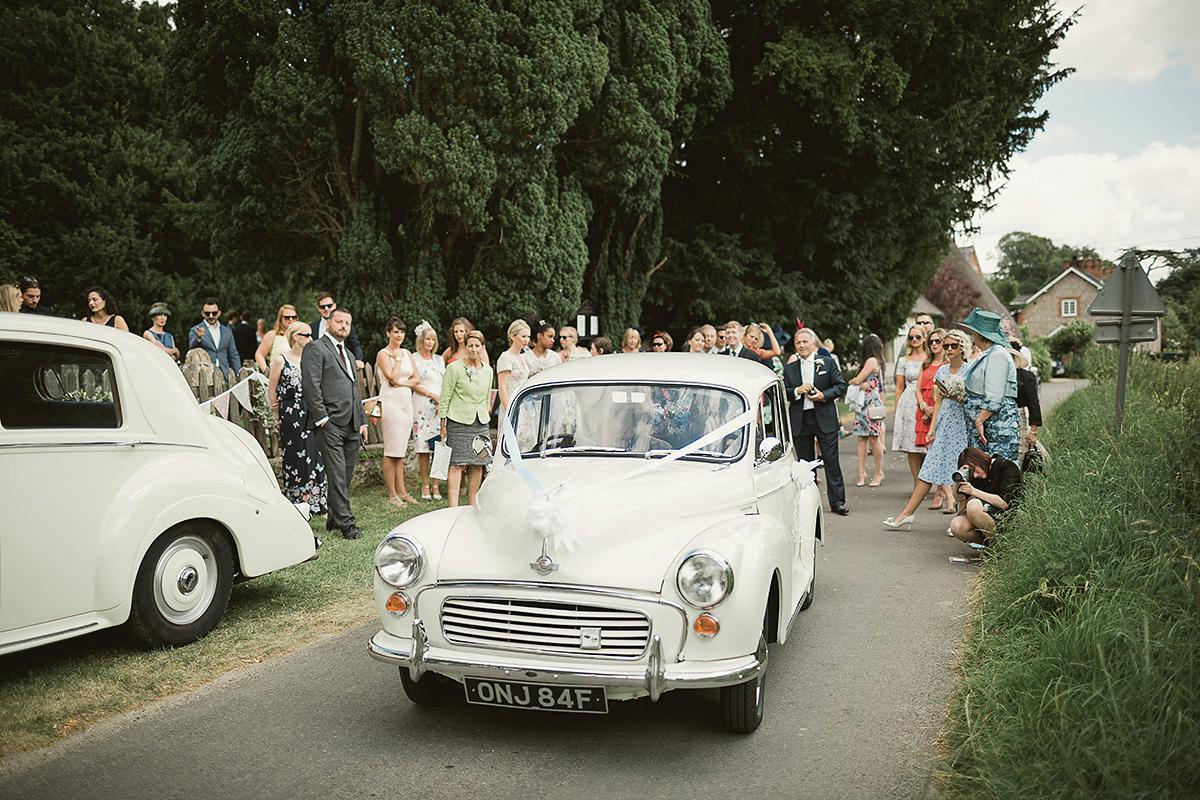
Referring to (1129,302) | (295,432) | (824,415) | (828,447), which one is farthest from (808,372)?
(295,432)

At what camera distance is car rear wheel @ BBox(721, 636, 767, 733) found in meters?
4.11

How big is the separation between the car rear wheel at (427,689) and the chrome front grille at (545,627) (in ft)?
1.78

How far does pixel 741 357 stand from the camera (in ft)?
29.0

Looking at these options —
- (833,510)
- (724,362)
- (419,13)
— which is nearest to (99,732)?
(724,362)

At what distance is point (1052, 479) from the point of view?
24.2 ft

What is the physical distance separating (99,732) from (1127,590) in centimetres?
519

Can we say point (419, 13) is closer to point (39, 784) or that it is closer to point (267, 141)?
point (267, 141)

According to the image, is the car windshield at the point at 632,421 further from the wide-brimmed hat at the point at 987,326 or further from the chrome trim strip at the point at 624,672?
the wide-brimmed hat at the point at 987,326

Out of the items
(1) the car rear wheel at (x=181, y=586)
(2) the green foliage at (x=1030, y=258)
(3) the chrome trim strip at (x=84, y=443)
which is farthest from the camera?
(2) the green foliage at (x=1030, y=258)

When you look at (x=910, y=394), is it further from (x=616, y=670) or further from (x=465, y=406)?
(x=616, y=670)

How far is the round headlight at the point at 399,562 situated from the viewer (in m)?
4.17

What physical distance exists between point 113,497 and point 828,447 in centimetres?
728

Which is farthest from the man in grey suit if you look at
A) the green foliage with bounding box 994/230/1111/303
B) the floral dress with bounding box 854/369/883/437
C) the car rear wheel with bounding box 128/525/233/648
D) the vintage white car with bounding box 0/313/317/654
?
the green foliage with bounding box 994/230/1111/303

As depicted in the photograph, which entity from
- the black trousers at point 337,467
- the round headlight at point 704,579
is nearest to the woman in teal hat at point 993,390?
the round headlight at point 704,579
